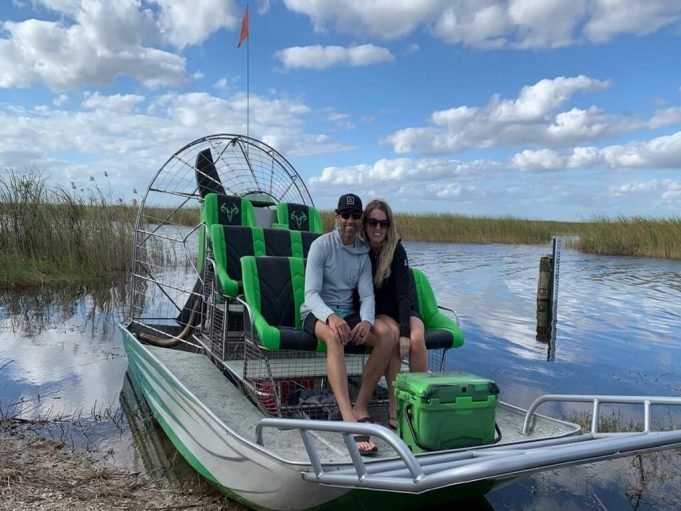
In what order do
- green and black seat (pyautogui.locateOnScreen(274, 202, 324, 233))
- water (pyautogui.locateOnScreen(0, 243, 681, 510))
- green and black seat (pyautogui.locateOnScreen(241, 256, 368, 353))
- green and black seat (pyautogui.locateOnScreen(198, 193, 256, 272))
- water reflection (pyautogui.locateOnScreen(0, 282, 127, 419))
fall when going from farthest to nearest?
1. green and black seat (pyautogui.locateOnScreen(274, 202, 324, 233))
2. green and black seat (pyautogui.locateOnScreen(198, 193, 256, 272))
3. water reflection (pyautogui.locateOnScreen(0, 282, 127, 419))
4. green and black seat (pyautogui.locateOnScreen(241, 256, 368, 353))
5. water (pyautogui.locateOnScreen(0, 243, 681, 510))

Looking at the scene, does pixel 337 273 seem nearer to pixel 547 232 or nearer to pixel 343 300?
pixel 343 300

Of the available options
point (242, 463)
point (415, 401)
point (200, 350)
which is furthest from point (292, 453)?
point (200, 350)

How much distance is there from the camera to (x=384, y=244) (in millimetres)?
4035

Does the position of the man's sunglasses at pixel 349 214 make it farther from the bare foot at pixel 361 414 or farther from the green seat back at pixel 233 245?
the green seat back at pixel 233 245

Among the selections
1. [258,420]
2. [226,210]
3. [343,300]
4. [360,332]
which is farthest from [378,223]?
[226,210]

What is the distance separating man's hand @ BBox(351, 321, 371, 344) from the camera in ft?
12.0

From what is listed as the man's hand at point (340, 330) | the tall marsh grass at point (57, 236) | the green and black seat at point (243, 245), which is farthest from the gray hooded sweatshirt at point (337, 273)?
the tall marsh grass at point (57, 236)

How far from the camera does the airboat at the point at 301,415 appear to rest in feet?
7.77

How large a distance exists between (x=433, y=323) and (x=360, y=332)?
1.09 m

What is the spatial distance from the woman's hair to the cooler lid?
1.01 metres

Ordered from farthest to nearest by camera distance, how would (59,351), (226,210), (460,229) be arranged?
(460,229) < (59,351) < (226,210)

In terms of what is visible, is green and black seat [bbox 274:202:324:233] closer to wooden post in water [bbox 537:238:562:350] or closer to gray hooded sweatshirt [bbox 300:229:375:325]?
gray hooded sweatshirt [bbox 300:229:375:325]

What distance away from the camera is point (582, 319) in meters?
9.97

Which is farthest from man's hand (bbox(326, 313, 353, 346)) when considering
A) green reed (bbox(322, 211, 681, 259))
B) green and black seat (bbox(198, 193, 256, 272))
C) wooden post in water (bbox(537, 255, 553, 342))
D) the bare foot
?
green reed (bbox(322, 211, 681, 259))
